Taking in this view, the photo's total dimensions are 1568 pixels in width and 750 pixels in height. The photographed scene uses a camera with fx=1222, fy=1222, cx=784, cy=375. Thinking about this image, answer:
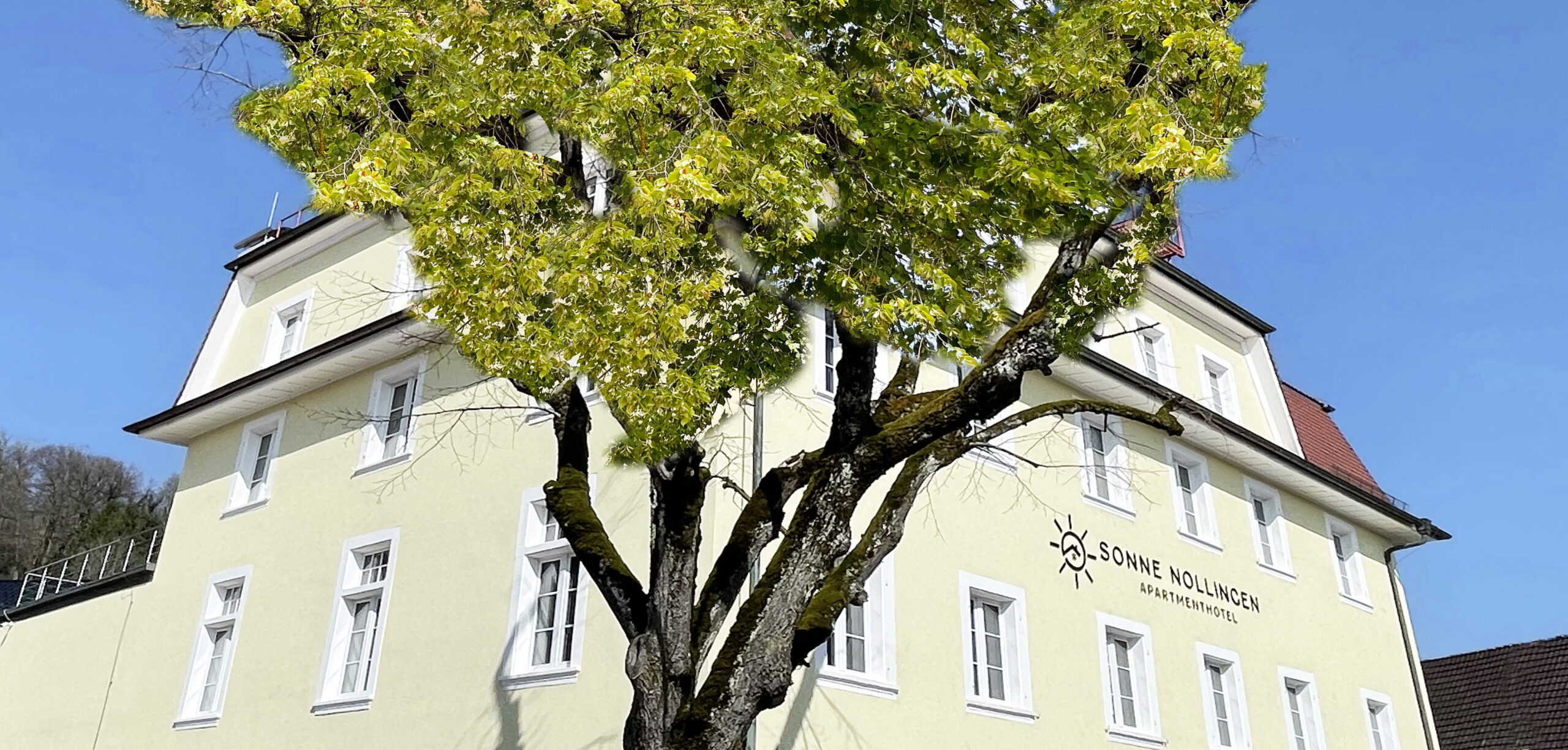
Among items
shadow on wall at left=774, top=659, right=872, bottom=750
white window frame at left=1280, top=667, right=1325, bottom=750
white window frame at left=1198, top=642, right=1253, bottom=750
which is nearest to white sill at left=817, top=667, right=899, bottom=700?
shadow on wall at left=774, top=659, right=872, bottom=750

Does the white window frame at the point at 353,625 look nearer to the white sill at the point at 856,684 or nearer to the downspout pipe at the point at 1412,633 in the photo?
the white sill at the point at 856,684

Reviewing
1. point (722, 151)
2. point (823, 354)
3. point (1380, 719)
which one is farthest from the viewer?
point (1380, 719)

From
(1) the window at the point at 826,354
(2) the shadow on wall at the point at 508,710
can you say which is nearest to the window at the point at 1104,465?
(1) the window at the point at 826,354

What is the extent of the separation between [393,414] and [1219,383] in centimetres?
1315

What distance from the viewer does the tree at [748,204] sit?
708cm

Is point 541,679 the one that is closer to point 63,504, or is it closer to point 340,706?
point 340,706

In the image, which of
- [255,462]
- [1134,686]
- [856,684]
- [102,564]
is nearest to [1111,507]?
[1134,686]

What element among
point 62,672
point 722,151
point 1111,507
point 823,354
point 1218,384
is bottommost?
point 722,151

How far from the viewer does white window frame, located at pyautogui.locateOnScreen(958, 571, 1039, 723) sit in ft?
42.4

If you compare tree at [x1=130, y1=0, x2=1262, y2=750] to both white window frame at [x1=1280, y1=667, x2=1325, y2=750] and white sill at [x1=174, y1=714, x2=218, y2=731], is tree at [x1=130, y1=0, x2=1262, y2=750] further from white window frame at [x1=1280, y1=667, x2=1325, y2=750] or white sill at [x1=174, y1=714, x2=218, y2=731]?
white window frame at [x1=1280, y1=667, x2=1325, y2=750]

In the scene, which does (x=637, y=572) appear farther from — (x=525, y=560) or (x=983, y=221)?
Result: (x=983, y=221)

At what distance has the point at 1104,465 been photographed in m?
16.3

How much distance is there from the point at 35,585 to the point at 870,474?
24.6 meters

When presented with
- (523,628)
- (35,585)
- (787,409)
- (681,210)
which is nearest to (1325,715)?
(787,409)
